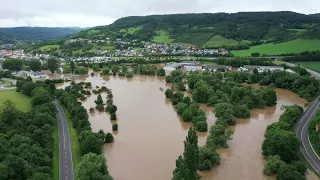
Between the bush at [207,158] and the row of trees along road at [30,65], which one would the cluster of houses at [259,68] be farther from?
the row of trees along road at [30,65]

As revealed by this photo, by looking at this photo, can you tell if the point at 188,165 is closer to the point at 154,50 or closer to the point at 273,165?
the point at 273,165

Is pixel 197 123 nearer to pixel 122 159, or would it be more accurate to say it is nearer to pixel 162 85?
pixel 122 159

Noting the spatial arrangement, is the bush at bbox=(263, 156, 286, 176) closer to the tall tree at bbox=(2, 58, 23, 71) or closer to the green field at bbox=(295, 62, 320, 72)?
the green field at bbox=(295, 62, 320, 72)

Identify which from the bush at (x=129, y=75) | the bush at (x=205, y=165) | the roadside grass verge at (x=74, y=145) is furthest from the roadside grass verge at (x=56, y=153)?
the bush at (x=129, y=75)

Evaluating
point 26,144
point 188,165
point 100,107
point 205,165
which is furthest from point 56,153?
point 100,107

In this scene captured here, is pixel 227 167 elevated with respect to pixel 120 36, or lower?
lower

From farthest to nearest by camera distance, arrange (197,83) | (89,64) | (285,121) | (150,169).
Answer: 1. (89,64)
2. (197,83)
3. (285,121)
4. (150,169)

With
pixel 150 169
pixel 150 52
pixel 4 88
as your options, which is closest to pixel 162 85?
pixel 4 88

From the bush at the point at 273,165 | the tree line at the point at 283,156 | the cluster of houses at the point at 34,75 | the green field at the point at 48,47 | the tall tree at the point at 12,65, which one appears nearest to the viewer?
the tree line at the point at 283,156
